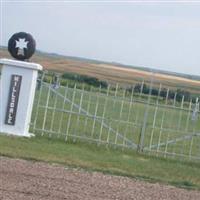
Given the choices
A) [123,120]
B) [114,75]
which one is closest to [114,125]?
[123,120]

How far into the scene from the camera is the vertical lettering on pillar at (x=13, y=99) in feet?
46.1

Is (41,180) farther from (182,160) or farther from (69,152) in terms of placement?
(182,160)

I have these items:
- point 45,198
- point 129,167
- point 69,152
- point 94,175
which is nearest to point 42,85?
point 69,152

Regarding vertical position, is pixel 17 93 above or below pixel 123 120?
above

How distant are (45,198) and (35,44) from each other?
254 inches

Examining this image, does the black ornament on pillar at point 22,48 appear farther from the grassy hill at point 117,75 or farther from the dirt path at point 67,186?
the grassy hill at point 117,75

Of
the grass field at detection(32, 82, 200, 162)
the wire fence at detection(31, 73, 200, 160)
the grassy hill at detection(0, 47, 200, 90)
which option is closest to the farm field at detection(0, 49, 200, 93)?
the grassy hill at detection(0, 47, 200, 90)

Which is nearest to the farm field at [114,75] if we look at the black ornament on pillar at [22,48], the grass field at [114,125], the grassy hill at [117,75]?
the grassy hill at [117,75]

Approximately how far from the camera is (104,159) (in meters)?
12.7

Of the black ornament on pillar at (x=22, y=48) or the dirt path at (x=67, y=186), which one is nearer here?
the dirt path at (x=67, y=186)

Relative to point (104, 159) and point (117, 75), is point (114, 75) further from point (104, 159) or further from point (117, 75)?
point (104, 159)

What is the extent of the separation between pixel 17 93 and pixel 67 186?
5097 millimetres

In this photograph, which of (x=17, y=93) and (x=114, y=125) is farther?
(x=114, y=125)

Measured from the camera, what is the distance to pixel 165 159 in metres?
14.0
